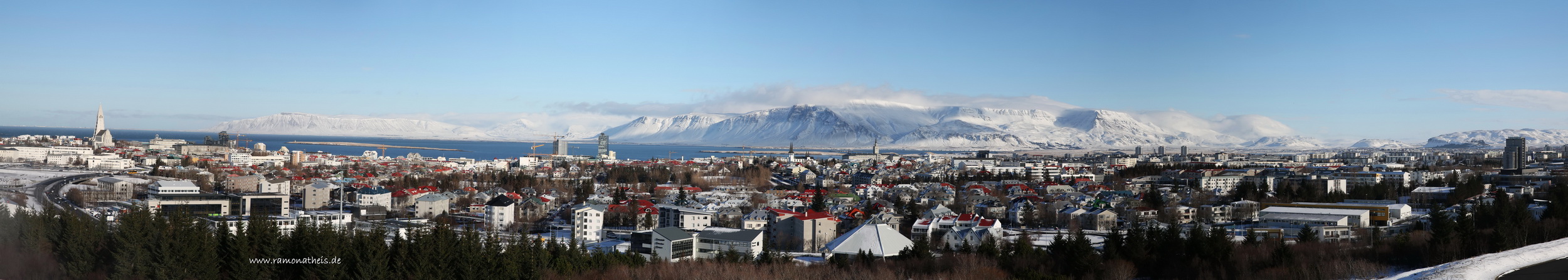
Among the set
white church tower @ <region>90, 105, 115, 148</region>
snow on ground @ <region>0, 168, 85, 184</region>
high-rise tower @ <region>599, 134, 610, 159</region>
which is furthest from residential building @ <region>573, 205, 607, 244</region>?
high-rise tower @ <region>599, 134, 610, 159</region>

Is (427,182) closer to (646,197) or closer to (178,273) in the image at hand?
(646,197)

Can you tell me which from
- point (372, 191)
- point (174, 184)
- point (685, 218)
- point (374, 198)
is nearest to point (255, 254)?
point (685, 218)

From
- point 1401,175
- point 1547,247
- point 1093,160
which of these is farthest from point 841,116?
point 1547,247

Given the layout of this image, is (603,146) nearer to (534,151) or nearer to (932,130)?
(534,151)

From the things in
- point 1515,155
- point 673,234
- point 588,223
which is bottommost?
point 588,223

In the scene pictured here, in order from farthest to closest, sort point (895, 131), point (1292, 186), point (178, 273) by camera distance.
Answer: point (895, 131) → point (1292, 186) → point (178, 273)

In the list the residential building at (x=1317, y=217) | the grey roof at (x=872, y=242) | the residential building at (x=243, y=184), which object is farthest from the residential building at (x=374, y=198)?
the residential building at (x=1317, y=217)

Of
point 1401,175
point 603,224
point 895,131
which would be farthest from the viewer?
point 895,131

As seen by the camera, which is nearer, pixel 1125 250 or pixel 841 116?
pixel 1125 250
